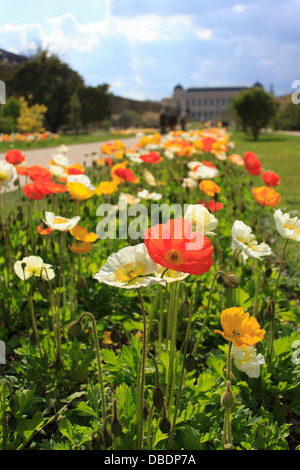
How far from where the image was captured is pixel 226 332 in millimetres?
1069

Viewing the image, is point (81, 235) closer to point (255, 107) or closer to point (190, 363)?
point (190, 363)

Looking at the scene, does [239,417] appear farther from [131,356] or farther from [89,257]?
[89,257]

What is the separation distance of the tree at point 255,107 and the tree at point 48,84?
13216 mm

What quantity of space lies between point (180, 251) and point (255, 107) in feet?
84.4

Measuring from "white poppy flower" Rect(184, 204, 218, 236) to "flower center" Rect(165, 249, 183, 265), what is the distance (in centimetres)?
44

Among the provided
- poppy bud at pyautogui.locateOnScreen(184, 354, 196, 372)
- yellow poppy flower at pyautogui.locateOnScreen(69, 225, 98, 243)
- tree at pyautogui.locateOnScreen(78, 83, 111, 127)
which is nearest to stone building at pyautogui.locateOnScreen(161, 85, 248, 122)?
tree at pyautogui.locateOnScreen(78, 83, 111, 127)

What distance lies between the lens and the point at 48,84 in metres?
30.6

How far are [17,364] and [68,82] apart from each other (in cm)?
3374

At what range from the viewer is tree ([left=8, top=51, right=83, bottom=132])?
29.0m

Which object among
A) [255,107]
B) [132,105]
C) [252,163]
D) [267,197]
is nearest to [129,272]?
[267,197]

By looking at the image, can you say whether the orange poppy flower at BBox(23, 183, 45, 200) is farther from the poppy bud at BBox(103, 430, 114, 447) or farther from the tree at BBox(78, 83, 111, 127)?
the tree at BBox(78, 83, 111, 127)

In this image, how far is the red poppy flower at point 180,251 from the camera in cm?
98

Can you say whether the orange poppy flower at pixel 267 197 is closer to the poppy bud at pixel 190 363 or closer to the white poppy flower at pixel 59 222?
the white poppy flower at pixel 59 222
